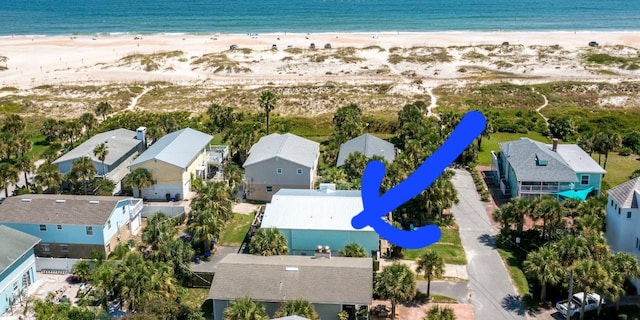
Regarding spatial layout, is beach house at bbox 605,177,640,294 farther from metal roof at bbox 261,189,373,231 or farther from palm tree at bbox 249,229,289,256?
palm tree at bbox 249,229,289,256

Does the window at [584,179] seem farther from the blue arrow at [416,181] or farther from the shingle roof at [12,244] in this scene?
the shingle roof at [12,244]

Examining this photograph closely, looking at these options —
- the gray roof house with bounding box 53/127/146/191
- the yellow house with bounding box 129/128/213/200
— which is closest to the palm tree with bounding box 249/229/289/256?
the yellow house with bounding box 129/128/213/200

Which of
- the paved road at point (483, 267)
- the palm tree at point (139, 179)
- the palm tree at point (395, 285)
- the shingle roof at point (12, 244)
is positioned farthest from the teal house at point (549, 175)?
the shingle roof at point (12, 244)

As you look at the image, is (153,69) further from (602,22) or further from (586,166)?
(602,22)

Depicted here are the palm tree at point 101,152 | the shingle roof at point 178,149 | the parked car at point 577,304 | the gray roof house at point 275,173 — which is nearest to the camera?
the parked car at point 577,304

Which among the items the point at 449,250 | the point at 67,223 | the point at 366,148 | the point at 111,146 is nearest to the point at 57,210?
the point at 67,223

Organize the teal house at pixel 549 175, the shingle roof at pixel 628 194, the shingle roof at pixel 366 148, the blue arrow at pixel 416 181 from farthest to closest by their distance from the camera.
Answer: the shingle roof at pixel 366 148 → the teal house at pixel 549 175 → the shingle roof at pixel 628 194 → the blue arrow at pixel 416 181
